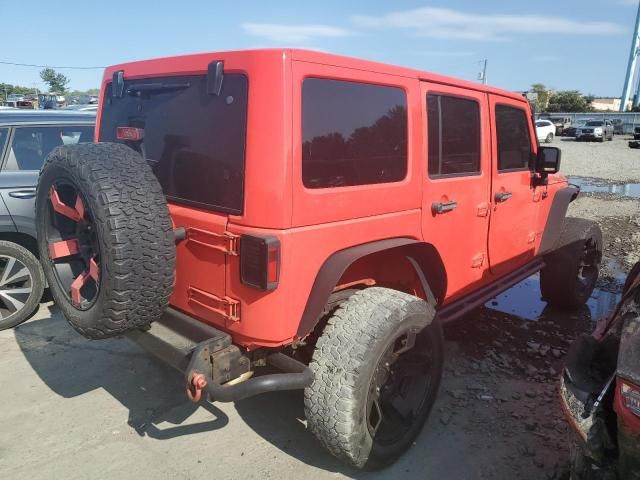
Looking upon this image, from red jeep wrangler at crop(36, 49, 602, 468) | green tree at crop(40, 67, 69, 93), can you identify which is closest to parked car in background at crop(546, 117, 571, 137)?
red jeep wrangler at crop(36, 49, 602, 468)

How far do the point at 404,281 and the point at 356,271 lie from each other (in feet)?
1.48

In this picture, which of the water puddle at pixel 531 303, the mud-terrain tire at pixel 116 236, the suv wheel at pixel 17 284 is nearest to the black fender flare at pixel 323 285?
the mud-terrain tire at pixel 116 236

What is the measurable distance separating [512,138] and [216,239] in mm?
2680

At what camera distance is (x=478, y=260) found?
351cm

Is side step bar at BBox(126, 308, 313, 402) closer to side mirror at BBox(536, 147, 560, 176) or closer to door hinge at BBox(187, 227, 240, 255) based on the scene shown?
door hinge at BBox(187, 227, 240, 255)

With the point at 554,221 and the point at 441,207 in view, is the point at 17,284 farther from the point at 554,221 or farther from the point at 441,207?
the point at 554,221

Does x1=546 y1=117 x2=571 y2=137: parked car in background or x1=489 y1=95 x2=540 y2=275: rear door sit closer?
x1=489 y1=95 x2=540 y2=275: rear door

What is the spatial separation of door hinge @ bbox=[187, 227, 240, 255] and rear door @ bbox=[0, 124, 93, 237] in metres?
2.76

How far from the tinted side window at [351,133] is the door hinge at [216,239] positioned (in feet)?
1.42

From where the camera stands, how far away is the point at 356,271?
2.78 meters

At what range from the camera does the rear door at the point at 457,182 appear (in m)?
2.91

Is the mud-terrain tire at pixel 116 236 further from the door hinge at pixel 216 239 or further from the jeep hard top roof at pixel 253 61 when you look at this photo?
the jeep hard top roof at pixel 253 61

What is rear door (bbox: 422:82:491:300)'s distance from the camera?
2.91 m

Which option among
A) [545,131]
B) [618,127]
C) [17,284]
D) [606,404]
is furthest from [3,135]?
[618,127]
